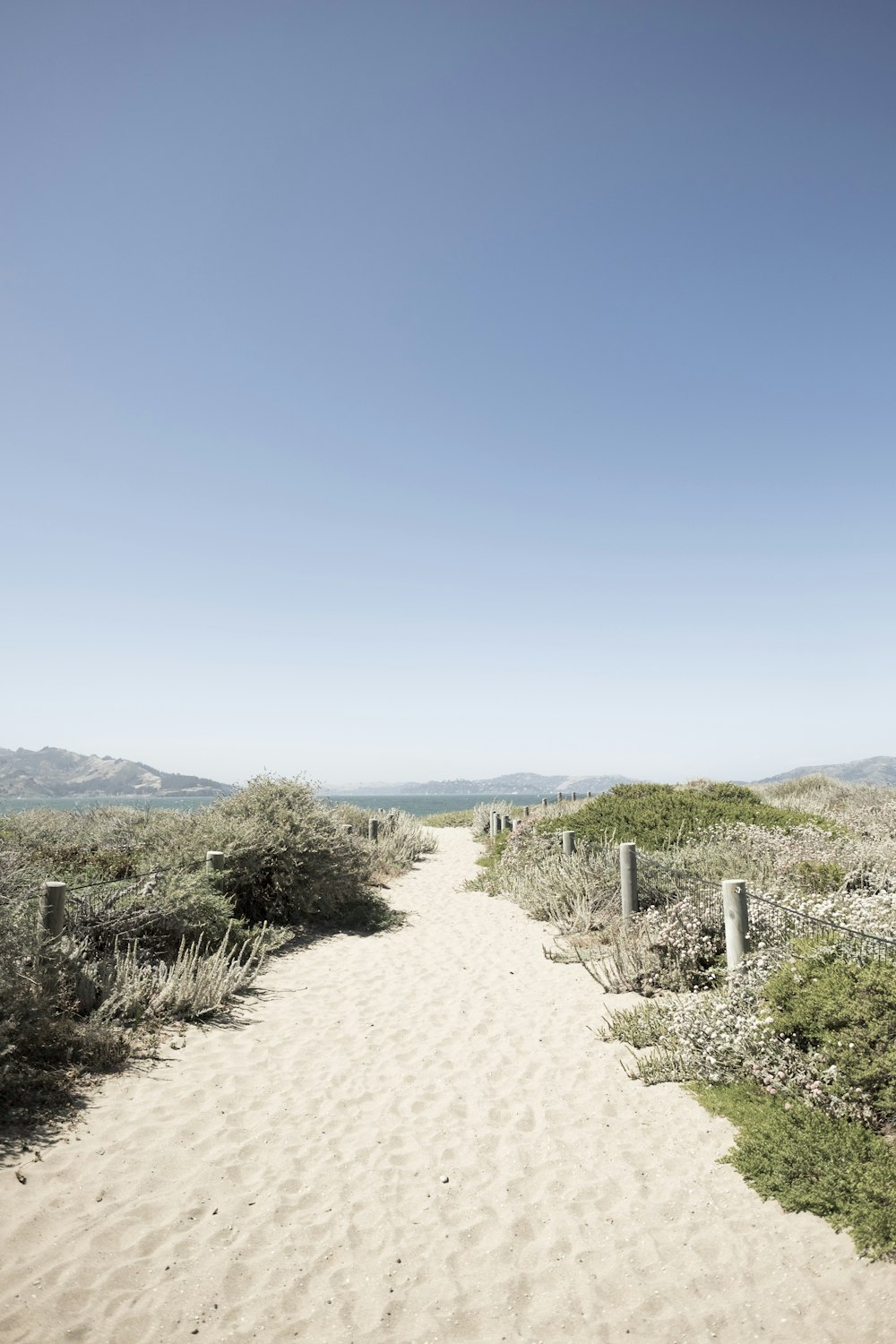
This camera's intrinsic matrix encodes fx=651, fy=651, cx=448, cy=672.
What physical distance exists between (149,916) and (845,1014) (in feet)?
23.2

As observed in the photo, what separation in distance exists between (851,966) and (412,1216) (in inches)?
145

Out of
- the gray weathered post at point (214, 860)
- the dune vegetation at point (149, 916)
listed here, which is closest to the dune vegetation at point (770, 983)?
the dune vegetation at point (149, 916)

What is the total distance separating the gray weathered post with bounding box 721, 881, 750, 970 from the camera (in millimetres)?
6698

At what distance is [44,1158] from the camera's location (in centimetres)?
427

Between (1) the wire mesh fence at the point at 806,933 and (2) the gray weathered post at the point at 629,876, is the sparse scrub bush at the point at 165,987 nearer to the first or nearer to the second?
(2) the gray weathered post at the point at 629,876

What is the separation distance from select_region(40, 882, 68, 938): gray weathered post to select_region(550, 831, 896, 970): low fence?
6.71 metres

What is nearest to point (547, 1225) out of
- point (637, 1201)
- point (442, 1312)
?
point (637, 1201)

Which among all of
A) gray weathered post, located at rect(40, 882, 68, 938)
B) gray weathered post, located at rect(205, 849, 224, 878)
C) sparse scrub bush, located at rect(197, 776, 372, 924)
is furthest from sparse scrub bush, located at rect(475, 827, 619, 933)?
gray weathered post, located at rect(40, 882, 68, 938)

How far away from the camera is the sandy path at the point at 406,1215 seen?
3160 mm

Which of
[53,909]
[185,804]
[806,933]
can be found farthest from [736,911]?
[185,804]

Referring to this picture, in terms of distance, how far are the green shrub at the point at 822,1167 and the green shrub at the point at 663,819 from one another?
734 cm

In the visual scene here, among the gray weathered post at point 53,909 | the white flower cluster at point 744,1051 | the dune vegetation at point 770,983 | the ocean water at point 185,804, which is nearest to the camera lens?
the dune vegetation at point 770,983

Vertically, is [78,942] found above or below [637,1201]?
above

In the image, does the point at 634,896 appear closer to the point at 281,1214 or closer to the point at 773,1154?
the point at 773,1154
